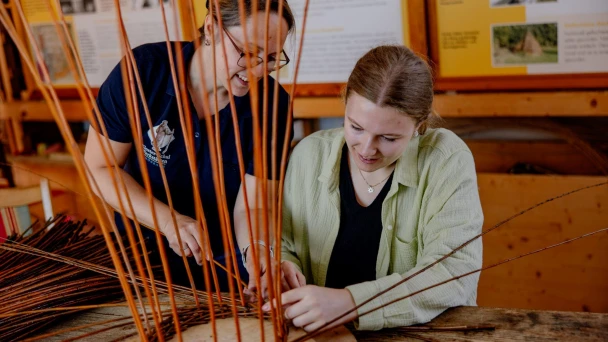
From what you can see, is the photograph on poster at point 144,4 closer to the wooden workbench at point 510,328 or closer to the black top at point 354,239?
the black top at point 354,239

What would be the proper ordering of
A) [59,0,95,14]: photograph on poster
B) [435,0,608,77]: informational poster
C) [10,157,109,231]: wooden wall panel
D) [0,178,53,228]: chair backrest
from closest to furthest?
1. [0,178,53,228]: chair backrest
2. [435,0,608,77]: informational poster
3. [59,0,95,14]: photograph on poster
4. [10,157,109,231]: wooden wall panel

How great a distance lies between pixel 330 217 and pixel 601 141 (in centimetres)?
153

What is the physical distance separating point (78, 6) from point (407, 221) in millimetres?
2453

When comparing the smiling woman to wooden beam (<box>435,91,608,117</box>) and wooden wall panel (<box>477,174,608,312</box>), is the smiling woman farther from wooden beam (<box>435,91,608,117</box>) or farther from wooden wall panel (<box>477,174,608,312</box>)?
wooden wall panel (<box>477,174,608,312</box>)

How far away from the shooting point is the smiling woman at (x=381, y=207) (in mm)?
1154

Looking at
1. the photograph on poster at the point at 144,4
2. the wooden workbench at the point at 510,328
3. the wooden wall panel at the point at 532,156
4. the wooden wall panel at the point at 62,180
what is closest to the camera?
the wooden workbench at the point at 510,328

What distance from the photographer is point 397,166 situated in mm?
1450

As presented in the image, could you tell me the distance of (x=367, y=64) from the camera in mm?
1364

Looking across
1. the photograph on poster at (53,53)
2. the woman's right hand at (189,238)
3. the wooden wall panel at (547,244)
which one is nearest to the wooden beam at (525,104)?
the wooden wall panel at (547,244)

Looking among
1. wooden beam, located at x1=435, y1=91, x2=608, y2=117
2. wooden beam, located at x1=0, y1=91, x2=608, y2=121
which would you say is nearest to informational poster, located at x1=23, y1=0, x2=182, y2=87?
wooden beam, located at x1=0, y1=91, x2=608, y2=121

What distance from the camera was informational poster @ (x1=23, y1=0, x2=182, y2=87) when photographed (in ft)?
9.82

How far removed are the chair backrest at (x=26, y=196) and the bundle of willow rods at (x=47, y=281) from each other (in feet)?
2.21

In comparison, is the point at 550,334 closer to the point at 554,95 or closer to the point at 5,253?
the point at 5,253

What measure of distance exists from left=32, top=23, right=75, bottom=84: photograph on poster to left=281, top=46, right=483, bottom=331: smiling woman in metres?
2.18
